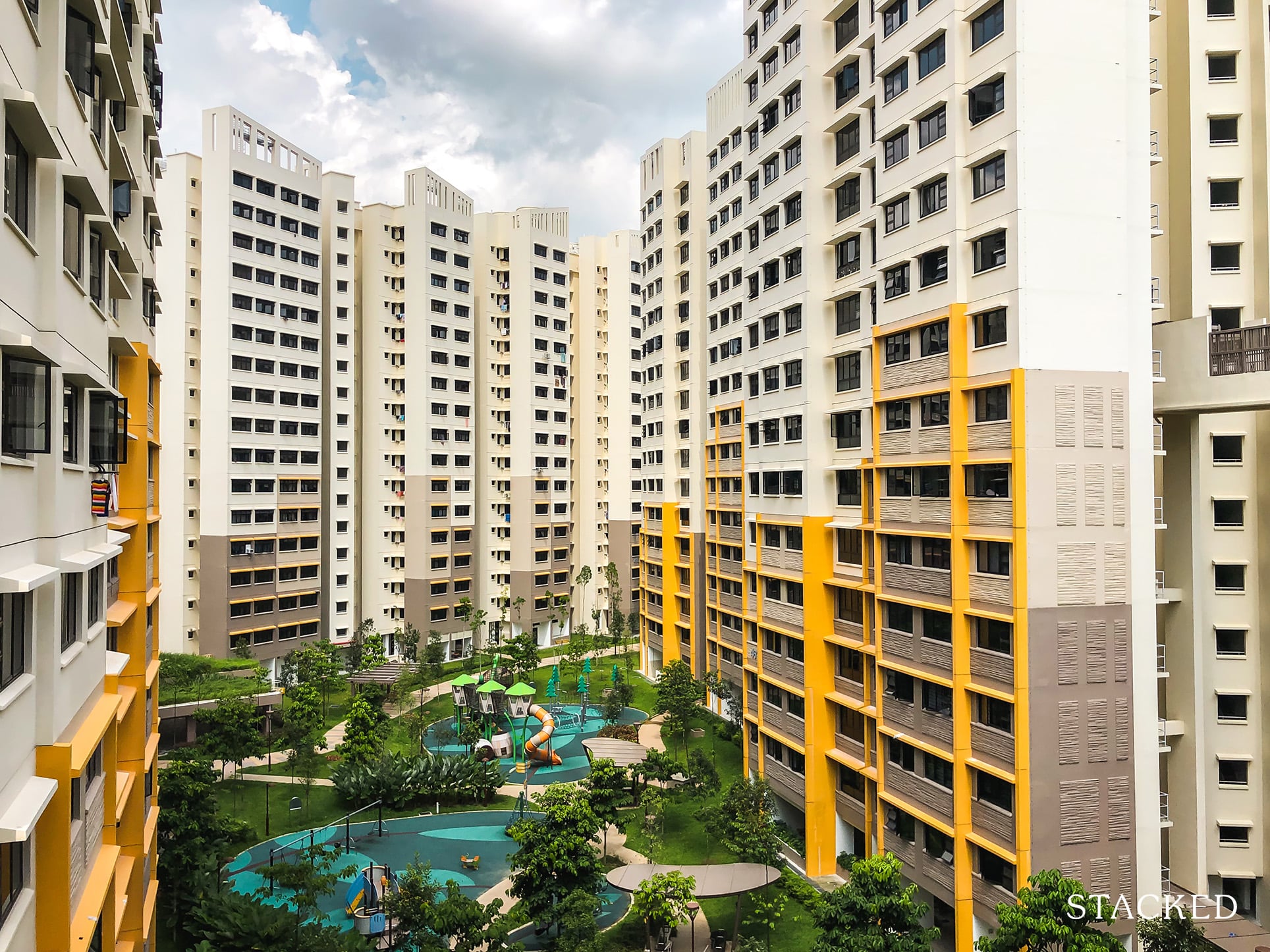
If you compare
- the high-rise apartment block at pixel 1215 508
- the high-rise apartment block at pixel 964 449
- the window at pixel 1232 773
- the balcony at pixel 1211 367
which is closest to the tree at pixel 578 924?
the high-rise apartment block at pixel 964 449

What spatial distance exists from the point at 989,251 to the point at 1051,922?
14.8 metres

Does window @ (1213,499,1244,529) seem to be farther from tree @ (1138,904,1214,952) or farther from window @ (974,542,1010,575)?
tree @ (1138,904,1214,952)

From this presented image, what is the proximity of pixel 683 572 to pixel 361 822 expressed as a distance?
2212 centimetres

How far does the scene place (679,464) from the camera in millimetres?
47812

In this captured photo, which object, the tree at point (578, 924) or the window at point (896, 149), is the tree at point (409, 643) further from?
the window at point (896, 149)

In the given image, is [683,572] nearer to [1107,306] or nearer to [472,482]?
[472,482]

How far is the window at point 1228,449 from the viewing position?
23.0m

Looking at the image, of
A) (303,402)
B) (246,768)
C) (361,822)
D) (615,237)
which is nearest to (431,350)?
(303,402)

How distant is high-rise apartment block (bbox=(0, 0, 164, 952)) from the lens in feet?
27.7

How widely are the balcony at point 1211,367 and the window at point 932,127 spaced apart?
796 centimetres

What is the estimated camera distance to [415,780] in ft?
105

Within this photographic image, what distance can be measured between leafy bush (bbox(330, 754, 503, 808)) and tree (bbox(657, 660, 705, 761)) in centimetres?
839

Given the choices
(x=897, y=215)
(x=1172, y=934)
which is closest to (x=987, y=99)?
(x=897, y=215)

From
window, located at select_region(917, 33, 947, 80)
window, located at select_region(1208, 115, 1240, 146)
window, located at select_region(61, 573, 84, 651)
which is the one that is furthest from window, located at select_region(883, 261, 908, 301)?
window, located at select_region(61, 573, 84, 651)
